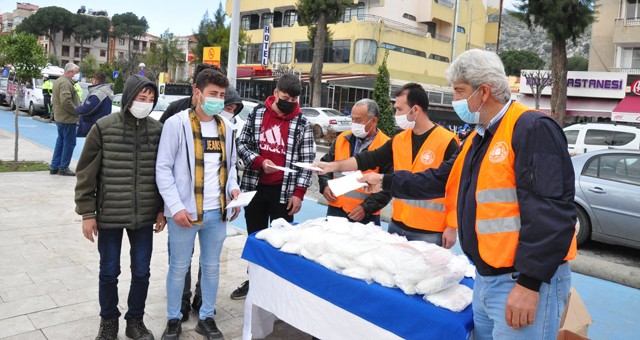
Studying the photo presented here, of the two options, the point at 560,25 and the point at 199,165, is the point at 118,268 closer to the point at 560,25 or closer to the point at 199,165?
the point at 199,165

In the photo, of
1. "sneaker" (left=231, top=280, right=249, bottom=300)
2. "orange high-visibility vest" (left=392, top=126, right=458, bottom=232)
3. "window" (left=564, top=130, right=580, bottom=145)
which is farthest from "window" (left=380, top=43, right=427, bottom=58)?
"orange high-visibility vest" (left=392, top=126, right=458, bottom=232)

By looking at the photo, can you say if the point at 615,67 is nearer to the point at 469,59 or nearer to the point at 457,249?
the point at 457,249

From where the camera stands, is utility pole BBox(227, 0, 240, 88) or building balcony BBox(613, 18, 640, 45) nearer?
utility pole BBox(227, 0, 240, 88)

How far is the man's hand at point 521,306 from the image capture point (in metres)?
2.08

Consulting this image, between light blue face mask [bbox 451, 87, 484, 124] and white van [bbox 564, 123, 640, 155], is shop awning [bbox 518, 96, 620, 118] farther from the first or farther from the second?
light blue face mask [bbox 451, 87, 484, 124]

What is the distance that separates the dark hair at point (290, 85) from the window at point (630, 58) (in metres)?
35.7

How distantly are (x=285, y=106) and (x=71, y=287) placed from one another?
2453mm

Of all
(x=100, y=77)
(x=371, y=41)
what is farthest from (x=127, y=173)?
(x=371, y=41)

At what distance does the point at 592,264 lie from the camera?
6055 millimetres

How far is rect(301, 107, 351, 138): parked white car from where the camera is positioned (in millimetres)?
21469

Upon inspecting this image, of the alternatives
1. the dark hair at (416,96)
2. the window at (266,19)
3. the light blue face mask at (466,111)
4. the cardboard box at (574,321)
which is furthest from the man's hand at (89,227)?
the window at (266,19)

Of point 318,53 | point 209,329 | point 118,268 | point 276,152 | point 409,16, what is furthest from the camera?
point 409,16

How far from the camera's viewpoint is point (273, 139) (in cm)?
447

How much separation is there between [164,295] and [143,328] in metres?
0.86
